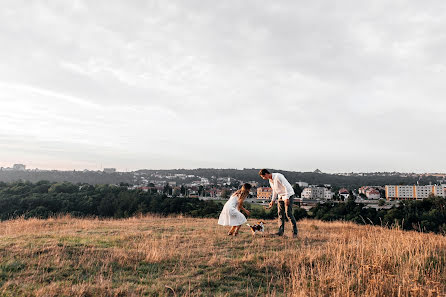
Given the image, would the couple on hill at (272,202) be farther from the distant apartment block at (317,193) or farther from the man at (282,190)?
the distant apartment block at (317,193)

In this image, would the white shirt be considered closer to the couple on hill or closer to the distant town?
the couple on hill

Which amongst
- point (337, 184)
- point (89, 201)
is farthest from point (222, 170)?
point (89, 201)

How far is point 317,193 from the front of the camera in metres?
109

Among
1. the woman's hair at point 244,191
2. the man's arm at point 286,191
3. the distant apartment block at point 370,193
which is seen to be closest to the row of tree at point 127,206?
the woman's hair at point 244,191

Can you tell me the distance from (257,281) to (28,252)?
Answer: 4.91 m

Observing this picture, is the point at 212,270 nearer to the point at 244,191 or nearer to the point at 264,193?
the point at 244,191

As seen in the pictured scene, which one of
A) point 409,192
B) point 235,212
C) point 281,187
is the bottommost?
point 409,192

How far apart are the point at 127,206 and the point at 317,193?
285ft

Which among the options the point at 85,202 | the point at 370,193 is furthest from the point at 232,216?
the point at 370,193

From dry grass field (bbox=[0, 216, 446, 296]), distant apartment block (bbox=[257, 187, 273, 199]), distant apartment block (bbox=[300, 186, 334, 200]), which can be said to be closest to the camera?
dry grass field (bbox=[0, 216, 446, 296])

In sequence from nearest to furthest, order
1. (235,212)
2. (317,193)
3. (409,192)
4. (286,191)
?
(286,191) < (235,212) < (409,192) < (317,193)

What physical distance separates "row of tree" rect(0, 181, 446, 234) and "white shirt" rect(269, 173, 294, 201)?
23.6 meters

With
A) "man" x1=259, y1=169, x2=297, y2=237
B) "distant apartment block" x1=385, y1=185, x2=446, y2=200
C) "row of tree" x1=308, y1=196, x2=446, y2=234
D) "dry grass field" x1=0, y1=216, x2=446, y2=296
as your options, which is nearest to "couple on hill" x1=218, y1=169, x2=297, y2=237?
"man" x1=259, y1=169, x2=297, y2=237

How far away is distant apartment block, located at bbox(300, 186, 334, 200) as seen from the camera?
108125 mm
